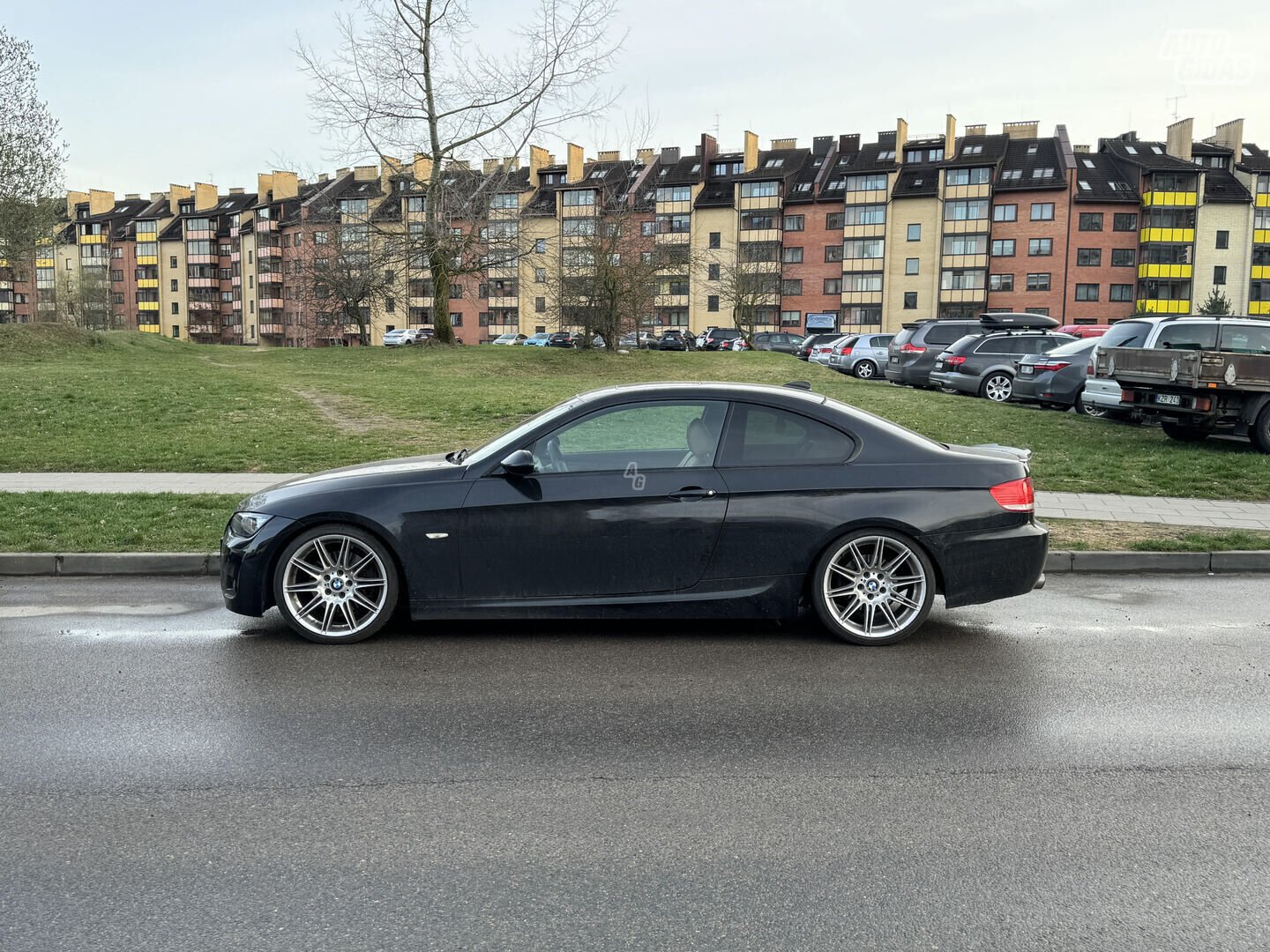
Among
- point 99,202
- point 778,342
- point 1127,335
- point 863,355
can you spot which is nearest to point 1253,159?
point 778,342

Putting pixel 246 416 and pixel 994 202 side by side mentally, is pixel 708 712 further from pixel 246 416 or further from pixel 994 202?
pixel 994 202

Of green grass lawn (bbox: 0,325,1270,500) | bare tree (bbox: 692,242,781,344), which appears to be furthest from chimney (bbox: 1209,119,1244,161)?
green grass lawn (bbox: 0,325,1270,500)

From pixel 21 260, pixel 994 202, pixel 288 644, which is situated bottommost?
pixel 288 644

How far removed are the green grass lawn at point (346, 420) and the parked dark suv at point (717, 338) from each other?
3161 cm

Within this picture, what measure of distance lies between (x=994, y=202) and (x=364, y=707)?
276 ft

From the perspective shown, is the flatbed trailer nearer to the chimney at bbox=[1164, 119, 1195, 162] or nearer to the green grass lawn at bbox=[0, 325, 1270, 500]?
the green grass lawn at bbox=[0, 325, 1270, 500]

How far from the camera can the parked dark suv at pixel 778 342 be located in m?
55.7

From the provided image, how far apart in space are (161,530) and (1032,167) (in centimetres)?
8319

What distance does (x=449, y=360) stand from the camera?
3253 centimetres

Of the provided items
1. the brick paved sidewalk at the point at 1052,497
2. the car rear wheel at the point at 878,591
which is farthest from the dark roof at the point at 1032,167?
the car rear wheel at the point at 878,591

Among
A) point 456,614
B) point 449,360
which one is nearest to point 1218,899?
point 456,614

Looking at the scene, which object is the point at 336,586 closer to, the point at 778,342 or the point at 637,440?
the point at 637,440

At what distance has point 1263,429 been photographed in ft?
47.8

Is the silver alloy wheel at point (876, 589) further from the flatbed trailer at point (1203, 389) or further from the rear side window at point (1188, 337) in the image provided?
the rear side window at point (1188, 337)
